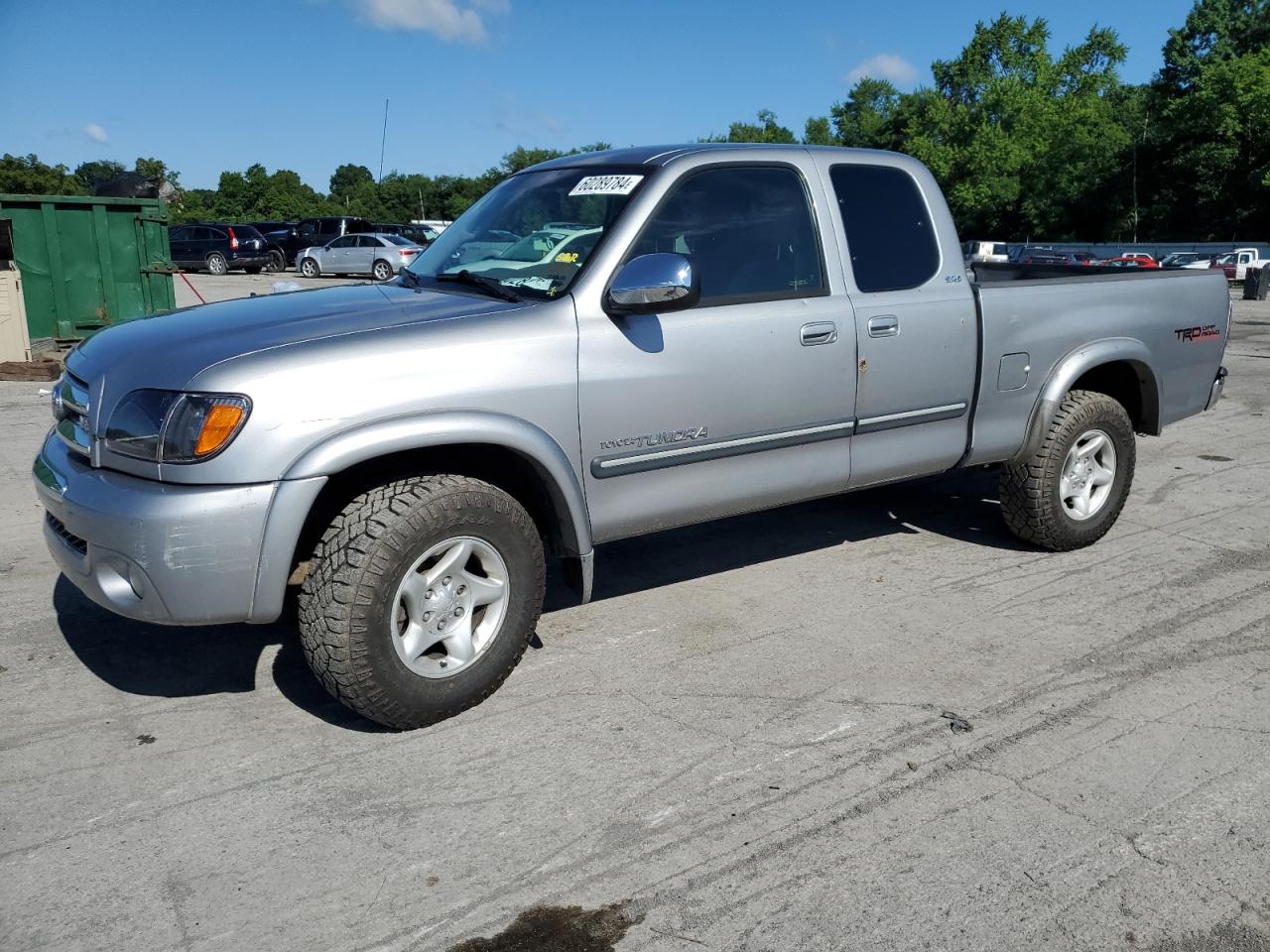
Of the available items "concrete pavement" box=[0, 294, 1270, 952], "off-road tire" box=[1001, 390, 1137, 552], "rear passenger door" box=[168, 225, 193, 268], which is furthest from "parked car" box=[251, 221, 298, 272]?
"off-road tire" box=[1001, 390, 1137, 552]

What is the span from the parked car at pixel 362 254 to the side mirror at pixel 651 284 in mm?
26708

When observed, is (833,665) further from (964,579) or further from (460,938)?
(460,938)

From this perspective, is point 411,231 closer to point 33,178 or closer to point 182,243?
point 182,243

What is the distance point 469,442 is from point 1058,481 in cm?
311

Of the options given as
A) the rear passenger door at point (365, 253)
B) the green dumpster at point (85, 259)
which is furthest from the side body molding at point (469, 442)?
the rear passenger door at point (365, 253)

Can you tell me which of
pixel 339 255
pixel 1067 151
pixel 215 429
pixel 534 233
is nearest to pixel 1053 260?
pixel 534 233

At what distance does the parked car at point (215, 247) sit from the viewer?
30.8 m

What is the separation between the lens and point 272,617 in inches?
132

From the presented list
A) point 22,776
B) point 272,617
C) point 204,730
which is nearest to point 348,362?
point 272,617

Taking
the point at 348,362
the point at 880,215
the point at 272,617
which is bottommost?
the point at 272,617

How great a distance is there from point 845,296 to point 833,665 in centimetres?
150

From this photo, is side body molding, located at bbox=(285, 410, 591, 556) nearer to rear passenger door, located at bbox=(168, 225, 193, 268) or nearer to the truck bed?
the truck bed

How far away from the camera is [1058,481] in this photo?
515 centimetres

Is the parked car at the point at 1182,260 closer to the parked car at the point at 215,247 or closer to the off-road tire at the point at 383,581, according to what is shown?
the parked car at the point at 215,247
